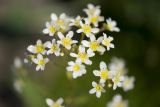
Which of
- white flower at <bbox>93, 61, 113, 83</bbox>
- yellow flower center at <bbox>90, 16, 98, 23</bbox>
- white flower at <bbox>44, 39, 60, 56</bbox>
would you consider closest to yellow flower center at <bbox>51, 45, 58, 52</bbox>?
white flower at <bbox>44, 39, 60, 56</bbox>

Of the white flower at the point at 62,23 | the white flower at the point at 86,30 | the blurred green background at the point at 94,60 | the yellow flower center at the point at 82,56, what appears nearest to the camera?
the yellow flower center at the point at 82,56

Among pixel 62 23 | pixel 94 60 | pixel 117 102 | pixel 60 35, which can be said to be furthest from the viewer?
pixel 94 60

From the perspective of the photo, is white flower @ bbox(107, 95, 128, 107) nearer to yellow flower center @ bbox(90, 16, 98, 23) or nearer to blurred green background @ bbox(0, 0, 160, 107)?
blurred green background @ bbox(0, 0, 160, 107)

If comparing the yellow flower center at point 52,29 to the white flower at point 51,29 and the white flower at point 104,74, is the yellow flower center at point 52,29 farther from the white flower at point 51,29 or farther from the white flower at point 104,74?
the white flower at point 104,74

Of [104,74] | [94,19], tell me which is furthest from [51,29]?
[104,74]

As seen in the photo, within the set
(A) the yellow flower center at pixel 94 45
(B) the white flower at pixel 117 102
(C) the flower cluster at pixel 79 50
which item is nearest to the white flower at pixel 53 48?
(C) the flower cluster at pixel 79 50

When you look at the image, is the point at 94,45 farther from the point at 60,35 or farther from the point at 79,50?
the point at 60,35

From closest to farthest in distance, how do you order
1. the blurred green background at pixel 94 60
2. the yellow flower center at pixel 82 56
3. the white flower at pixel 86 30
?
the yellow flower center at pixel 82 56 < the white flower at pixel 86 30 < the blurred green background at pixel 94 60

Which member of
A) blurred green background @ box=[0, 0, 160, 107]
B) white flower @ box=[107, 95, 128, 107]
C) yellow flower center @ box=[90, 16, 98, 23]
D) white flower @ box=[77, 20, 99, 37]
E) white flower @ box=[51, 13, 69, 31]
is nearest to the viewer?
white flower @ box=[77, 20, 99, 37]
